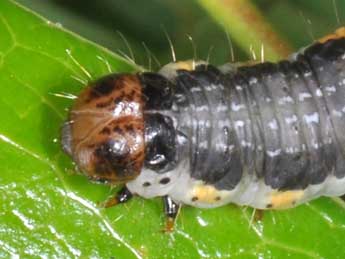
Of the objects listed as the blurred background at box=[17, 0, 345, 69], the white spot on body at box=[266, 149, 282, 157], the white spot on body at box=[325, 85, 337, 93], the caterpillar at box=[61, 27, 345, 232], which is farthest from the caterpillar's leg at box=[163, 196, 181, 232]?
the blurred background at box=[17, 0, 345, 69]

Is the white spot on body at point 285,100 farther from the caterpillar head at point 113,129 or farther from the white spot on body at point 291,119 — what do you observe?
the caterpillar head at point 113,129

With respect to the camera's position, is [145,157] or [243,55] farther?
[243,55]

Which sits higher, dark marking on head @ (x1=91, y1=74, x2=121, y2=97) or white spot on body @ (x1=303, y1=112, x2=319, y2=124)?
dark marking on head @ (x1=91, y1=74, x2=121, y2=97)

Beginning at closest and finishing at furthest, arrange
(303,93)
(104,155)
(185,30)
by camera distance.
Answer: (104,155) < (303,93) < (185,30)

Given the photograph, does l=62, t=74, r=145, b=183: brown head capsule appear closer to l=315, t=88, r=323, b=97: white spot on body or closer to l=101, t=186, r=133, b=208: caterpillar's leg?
l=101, t=186, r=133, b=208: caterpillar's leg

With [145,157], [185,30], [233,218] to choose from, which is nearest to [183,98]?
[145,157]

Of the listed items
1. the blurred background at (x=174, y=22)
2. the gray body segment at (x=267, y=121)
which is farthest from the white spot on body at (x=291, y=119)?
the blurred background at (x=174, y=22)

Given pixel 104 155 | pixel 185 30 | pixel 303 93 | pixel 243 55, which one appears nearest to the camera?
pixel 104 155

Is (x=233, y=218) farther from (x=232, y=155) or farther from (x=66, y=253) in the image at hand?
(x=66, y=253)
